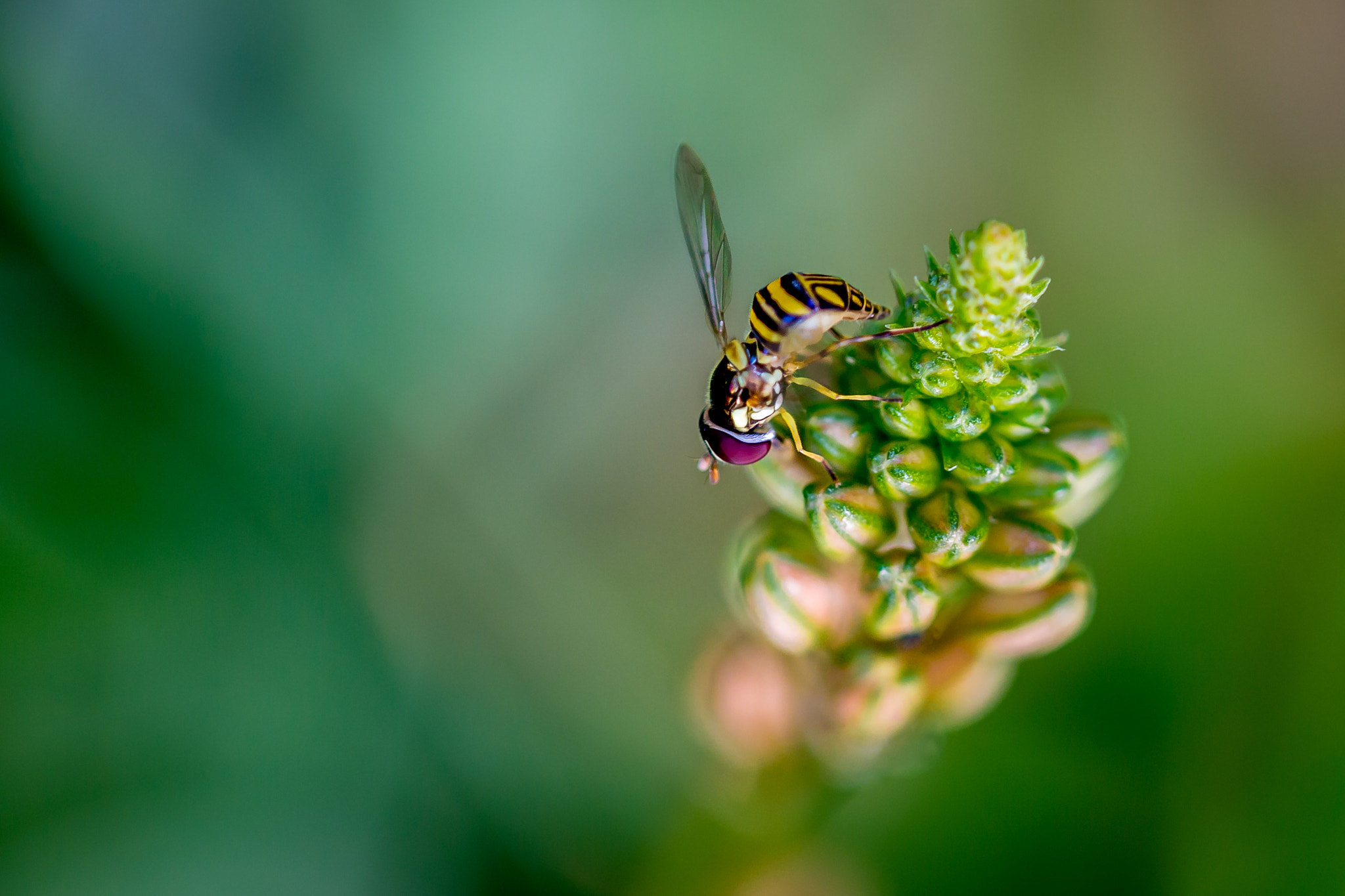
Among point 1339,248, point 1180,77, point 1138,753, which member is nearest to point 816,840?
point 1138,753

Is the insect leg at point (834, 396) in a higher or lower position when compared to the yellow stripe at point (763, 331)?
lower

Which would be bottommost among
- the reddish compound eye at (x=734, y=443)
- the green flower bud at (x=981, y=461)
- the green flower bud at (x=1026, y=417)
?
the green flower bud at (x=981, y=461)

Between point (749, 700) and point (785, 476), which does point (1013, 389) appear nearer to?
point (785, 476)

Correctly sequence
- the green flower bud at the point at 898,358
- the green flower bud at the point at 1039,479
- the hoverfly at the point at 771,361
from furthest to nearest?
the hoverfly at the point at 771,361 < the green flower bud at the point at 1039,479 < the green flower bud at the point at 898,358

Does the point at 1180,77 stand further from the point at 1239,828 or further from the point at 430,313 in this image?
the point at 430,313

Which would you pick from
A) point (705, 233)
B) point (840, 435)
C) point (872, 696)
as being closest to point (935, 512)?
point (840, 435)

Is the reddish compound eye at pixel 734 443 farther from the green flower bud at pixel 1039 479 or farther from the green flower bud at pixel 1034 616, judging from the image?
the green flower bud at pixel 1034 616

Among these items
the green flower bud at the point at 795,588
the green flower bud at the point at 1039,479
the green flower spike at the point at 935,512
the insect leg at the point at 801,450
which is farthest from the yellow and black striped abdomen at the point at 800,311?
the green flower bud at the point at 1039,479
